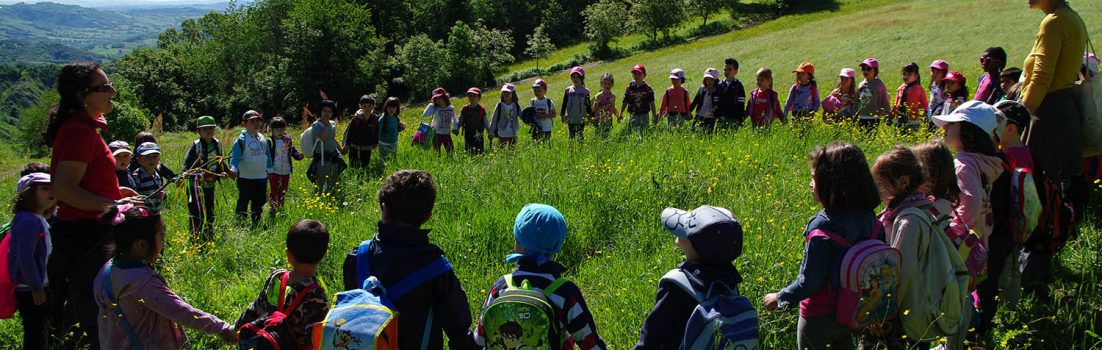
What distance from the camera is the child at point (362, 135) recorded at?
980 cm

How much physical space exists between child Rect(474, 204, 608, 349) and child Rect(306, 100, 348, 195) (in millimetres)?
6801

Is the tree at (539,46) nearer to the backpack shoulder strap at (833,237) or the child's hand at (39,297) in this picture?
the child's hand at (39,297)

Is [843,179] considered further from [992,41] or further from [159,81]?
[159,81]

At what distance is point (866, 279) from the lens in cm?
291

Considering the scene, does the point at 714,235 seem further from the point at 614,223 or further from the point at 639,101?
the point at 639,101

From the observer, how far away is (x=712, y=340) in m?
2.72

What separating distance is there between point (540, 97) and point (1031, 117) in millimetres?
Result: 7290

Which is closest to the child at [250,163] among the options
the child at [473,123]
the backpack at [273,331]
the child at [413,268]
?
the child at [473,123]

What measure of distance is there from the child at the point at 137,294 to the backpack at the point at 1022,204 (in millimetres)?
4356

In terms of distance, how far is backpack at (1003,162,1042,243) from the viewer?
12.7 feet

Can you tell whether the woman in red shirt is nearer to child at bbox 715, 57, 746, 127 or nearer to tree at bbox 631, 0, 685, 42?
child at bbox 715, 57, 746, 127

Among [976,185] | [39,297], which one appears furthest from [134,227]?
[976,185]

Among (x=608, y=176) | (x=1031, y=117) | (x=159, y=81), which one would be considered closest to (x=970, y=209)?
(x=1031, y=117)

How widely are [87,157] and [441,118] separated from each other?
684 centimetres
